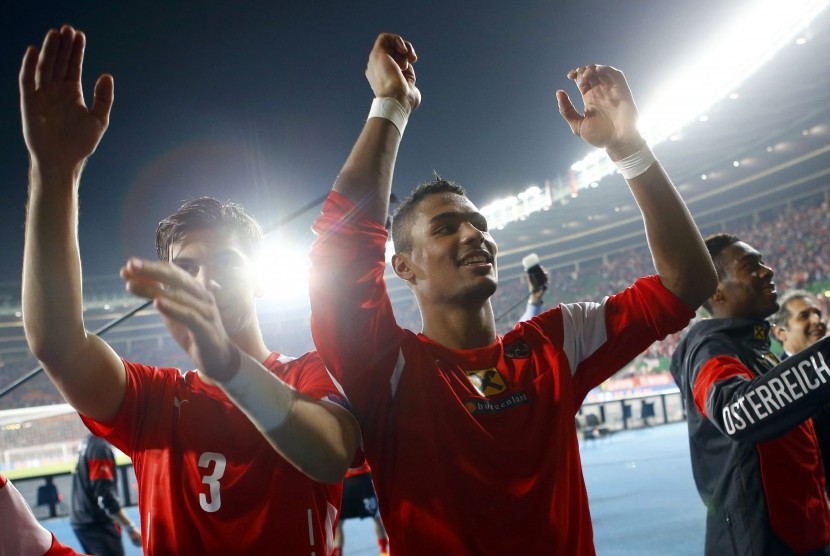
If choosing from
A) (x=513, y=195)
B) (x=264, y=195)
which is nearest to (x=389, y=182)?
(x=264, y=195)

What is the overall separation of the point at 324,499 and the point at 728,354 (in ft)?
5.96

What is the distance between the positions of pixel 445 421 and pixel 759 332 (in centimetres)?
203

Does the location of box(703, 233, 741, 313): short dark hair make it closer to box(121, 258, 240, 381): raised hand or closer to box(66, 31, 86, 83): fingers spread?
box(121, 258, 240, 381): raised hand

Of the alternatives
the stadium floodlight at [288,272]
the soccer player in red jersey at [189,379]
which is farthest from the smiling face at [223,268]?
the stadium floodlight at [288,272]

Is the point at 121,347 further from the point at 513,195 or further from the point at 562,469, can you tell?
the point at 562,469

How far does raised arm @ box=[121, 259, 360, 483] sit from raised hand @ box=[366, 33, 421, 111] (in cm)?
73

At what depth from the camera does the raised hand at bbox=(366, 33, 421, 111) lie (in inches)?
62.0

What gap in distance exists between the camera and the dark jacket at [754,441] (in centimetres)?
200

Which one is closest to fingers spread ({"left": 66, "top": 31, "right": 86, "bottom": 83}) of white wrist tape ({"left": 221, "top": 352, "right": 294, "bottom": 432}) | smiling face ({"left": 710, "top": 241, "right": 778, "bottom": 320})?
white wrist tape ({"left": 221, "top": 352, "right": 294, "bottom": 432})

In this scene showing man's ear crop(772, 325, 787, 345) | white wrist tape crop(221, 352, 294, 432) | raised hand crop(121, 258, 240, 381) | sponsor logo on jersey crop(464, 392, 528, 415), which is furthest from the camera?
man's ear crop(772, 325, 787, 345)

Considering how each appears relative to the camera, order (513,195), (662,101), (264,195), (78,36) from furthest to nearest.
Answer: (513,195)
(264,195)
(662,101)
(78,36)

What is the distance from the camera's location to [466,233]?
1851 millimetres

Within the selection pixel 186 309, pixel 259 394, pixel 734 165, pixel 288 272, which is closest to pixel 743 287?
pixel 259 394

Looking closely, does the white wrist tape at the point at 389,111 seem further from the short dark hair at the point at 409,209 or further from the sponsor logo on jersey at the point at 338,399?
the sponsor logo on jersey at the point at 338,399
